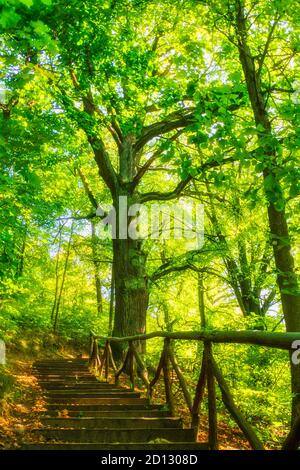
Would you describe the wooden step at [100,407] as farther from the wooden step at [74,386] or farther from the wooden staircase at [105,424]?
the wooden step at [74,386]

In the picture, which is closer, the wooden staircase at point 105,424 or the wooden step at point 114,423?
the wooden staircase at point 105,424

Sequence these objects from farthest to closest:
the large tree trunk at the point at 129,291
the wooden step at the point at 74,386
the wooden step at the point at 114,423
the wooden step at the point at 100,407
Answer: the large tree trunk at the point at 129,291 < the wooden step at the point at 74,386 < the wooden step at the point at 100,407 < the wooden step at the point at 114,423

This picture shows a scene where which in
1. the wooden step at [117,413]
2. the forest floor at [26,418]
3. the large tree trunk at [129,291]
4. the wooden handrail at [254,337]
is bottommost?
the forest floor at [26,418]

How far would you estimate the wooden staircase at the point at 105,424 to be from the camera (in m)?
3.61

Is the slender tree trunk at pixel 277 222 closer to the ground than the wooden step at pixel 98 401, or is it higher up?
higher up

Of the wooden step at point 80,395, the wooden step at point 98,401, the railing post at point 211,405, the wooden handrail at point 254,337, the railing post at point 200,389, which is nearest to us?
the wooden handrail at point 254,337

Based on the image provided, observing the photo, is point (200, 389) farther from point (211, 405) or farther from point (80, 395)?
point (80, 395)

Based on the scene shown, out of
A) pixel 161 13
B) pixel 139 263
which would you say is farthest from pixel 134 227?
pixel 161 13

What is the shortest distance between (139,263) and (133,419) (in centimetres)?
710

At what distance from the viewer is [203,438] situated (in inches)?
224

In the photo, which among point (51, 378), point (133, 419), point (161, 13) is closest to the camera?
point (133, 419)

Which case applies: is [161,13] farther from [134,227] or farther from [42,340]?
[42,340]

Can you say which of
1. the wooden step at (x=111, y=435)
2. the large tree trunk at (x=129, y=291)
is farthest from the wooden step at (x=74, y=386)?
the large tree trunk at (x=129, y=291)

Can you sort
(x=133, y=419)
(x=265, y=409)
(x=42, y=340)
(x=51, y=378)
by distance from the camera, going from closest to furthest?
(x=133, y=419) → (x=265, y=409) → (x=51, y=378) → (x=42, y=340)
